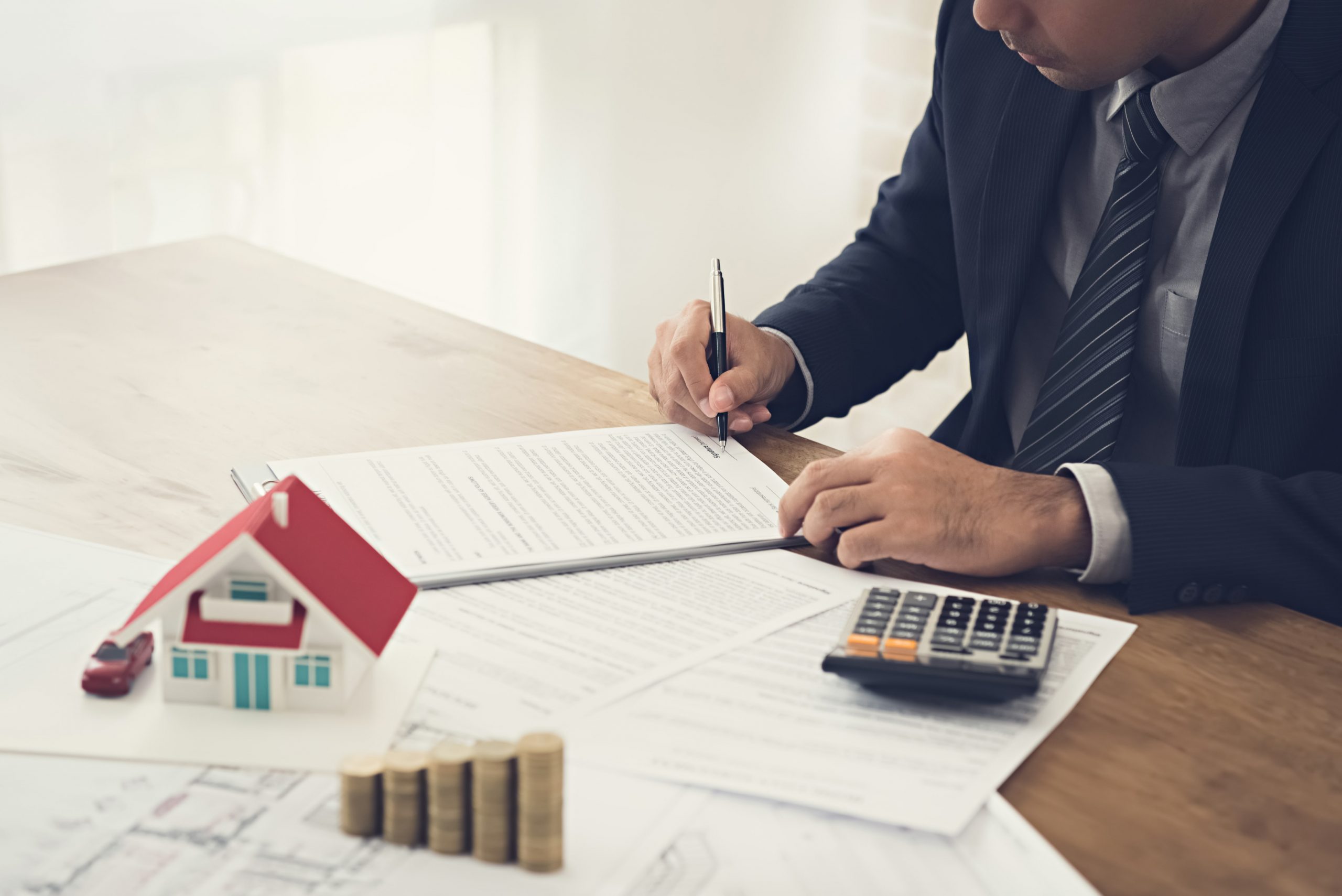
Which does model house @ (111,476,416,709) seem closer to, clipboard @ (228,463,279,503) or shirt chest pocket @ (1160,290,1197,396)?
clipboard @ (228,463,279,503)

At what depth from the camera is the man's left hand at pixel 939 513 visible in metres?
0.85

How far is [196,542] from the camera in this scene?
848mm

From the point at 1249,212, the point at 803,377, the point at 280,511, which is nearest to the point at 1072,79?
the point at 1249,212

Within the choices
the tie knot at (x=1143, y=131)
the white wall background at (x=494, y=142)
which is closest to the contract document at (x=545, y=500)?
the tie knot at (x=1143, y=131)

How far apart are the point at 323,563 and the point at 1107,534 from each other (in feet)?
1.77

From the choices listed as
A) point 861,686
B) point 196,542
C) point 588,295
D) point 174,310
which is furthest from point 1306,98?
point 588,295

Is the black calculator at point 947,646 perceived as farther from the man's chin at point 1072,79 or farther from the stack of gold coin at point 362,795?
the man's chin at point 1072,79

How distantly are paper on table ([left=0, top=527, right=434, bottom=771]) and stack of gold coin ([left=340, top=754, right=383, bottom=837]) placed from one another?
6cm

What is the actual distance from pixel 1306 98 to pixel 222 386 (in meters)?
1.03

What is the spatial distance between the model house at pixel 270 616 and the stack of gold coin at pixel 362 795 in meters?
0.09

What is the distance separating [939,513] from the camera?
2.80 ft

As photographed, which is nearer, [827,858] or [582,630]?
[827,858]

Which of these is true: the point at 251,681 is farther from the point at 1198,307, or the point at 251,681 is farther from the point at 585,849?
the point at 1198,307

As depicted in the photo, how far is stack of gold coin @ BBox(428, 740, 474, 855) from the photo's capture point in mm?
526
